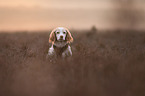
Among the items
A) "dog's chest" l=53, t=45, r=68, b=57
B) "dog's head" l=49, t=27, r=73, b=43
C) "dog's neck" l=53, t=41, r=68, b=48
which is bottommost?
"dog's chest" l=53, t=45, r=68, b=57

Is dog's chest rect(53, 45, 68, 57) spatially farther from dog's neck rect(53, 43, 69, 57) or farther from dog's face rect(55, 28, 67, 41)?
dog's face rect(55, 28, 67, 41)

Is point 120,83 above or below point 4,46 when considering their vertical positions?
below

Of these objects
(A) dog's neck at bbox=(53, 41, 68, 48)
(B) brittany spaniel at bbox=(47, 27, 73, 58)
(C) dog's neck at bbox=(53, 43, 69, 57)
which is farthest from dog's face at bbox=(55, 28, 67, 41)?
(C) dog's neck at bbox=(53, 43, 69, 57)

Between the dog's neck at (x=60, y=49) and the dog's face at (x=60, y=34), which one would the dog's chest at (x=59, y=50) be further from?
the dog's face at (x=60, y=34)

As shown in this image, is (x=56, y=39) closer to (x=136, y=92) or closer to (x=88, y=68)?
(x=88, y=68)

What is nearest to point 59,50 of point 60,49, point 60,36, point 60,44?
point 60,49

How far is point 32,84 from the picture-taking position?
2.74m

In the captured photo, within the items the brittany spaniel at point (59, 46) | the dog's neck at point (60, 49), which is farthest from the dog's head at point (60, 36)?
the dog's neck at point (60, 49)

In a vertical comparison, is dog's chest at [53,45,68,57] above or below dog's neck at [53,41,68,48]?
below

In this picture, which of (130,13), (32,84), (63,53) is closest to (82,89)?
(32,84)

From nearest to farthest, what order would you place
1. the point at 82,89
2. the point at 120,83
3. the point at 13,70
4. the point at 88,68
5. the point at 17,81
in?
the point at 82,89 → the point at 120,83 → the point at 17,81 → the point at 88,68 → the point at 13,70

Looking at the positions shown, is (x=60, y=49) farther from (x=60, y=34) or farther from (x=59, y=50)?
(x=60, y=34)

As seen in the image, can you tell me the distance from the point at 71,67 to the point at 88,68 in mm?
356

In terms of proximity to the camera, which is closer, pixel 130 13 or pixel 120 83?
pixel 120 83
